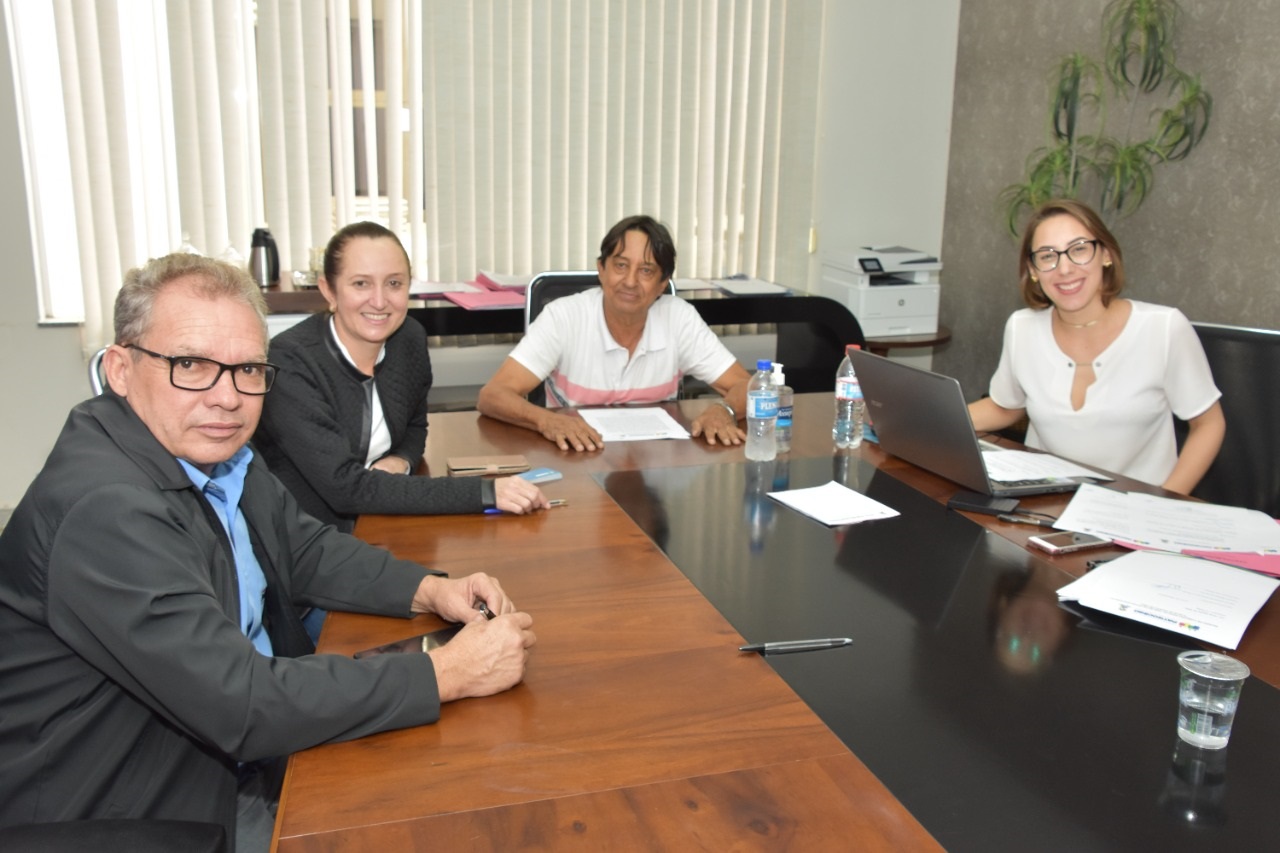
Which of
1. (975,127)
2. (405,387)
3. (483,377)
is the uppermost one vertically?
(975,127)

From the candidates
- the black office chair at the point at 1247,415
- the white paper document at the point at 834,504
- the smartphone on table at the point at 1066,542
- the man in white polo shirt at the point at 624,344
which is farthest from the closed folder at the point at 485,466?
the black office chair at the point at 1247,415

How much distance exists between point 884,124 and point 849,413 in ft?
8.28

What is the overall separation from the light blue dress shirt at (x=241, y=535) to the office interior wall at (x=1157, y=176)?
3.08 meters

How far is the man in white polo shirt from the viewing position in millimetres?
2684

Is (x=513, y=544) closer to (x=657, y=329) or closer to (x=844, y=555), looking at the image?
(x=844, y=555)

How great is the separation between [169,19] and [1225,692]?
151 inches

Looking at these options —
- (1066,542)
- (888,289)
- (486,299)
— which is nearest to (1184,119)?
(888,289)

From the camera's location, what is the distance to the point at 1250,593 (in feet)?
4.76

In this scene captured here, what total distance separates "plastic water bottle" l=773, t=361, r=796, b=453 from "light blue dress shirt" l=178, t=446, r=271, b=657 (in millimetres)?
1205

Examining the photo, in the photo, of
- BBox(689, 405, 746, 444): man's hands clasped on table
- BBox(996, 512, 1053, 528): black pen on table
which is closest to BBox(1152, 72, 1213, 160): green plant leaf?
BBox(689, 405, 746, 444): man's hands clasped on table

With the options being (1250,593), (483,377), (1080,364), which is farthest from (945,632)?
(483,377)

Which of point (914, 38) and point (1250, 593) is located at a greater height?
point (914, 38)

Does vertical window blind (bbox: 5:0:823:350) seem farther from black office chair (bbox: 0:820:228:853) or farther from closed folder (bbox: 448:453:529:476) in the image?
black office chair (bbox: 0:820:228:853)

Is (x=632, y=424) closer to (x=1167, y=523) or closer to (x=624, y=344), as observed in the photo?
(x=624, y=344)
